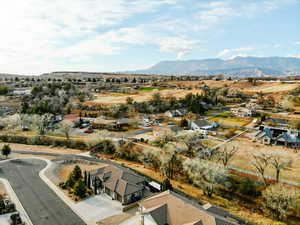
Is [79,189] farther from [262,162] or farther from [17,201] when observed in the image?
[262,162]

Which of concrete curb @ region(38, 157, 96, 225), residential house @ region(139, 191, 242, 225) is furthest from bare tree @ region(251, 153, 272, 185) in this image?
concrete curb @ region(38, 157, 96, 225)

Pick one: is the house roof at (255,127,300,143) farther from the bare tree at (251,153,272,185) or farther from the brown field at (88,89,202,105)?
the brown field at (88,89,202,105)

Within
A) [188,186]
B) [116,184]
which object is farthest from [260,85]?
[116,184]

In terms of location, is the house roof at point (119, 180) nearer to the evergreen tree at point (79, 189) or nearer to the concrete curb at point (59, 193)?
the evergreen tree at point (79, 189)

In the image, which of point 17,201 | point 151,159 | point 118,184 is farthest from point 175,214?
point 17,201

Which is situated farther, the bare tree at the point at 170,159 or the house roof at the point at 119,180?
the bare tree at the point at 170,159

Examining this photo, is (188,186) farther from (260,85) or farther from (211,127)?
(260,85)

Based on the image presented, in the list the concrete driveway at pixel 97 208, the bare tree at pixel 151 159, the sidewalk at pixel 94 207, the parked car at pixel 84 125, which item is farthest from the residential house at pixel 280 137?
the parked car at pixel 84 125
